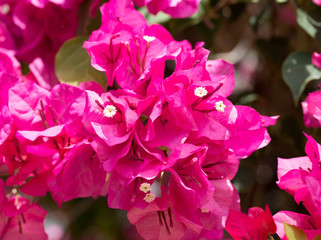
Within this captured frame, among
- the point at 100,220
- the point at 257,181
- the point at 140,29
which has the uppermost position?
the point at 140,29

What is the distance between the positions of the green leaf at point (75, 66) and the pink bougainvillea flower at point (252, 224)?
29cm

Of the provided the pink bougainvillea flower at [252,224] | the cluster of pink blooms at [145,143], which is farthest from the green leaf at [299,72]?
the pink bougainvillea flower at [252,224]

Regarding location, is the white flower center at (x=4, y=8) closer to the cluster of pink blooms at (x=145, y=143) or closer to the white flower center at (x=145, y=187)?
the cluster of pink blooms at (x=145, y=143)


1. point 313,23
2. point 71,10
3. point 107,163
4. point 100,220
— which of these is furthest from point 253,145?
point 100,220

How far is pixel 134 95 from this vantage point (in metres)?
0.54

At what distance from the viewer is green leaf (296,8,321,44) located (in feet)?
2.43

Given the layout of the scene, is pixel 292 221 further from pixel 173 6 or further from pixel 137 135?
pixel 173 6

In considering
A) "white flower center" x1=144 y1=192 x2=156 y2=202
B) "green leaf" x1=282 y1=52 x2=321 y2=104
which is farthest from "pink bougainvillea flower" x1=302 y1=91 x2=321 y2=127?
"white flower center" x1=144 y1=192 x2=156 y2=202

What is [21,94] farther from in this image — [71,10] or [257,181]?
[257,181]

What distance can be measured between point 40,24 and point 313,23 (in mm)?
488

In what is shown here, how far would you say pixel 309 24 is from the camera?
2.48 feet

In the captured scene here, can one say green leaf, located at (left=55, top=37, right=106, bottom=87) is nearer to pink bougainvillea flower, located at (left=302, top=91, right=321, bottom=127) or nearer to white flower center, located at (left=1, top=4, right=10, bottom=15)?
white flower center, located at (left=1, top=4, right=10, bottom=15)

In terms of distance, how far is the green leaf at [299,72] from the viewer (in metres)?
0.68

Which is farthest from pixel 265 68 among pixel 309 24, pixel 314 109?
pixel 314 109
